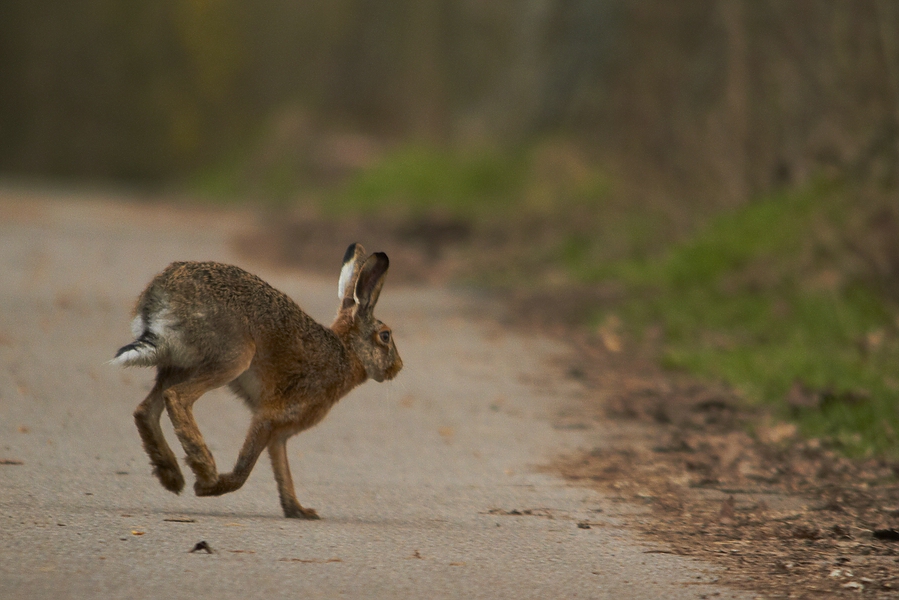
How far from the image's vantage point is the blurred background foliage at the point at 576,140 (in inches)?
491

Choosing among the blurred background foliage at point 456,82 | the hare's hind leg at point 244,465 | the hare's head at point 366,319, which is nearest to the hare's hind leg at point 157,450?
the hare's hind leg at point 244,465

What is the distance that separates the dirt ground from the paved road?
0.25m

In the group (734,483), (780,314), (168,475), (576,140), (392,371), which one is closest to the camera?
(168,475)

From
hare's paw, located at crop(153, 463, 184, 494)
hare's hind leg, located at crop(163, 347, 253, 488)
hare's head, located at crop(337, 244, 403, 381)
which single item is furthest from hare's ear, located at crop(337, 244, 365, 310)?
hare's paw, located at crop(153, 463, 184, 494)

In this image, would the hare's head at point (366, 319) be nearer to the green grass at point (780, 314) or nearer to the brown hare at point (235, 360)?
the brown hare at point (235, 360)

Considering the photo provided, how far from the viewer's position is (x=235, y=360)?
6.05m

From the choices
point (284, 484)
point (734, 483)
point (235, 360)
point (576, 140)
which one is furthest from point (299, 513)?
point (576, 140)

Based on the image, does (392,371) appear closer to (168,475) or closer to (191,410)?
(191,410)

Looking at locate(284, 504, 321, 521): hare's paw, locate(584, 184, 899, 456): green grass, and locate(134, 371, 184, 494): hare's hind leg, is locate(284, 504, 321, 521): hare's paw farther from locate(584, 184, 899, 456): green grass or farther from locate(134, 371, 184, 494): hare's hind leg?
locate(584, 184, 899, 456): green grass

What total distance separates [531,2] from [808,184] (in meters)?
8.44

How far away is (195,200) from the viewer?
26297 mm

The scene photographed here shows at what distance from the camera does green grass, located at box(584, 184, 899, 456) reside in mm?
9000

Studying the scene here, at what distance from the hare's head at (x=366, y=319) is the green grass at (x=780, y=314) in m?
3.04

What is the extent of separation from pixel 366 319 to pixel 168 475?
134cm
